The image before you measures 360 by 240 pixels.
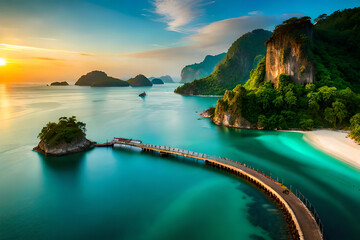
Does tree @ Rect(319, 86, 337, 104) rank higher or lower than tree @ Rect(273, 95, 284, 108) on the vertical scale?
higher

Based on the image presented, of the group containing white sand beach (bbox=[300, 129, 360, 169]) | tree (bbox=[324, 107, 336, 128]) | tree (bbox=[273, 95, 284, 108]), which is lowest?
white sand beach (bbox=[300, 129, 360, 169])

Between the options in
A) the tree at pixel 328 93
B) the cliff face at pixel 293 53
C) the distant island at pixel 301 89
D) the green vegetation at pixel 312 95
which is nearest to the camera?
the green vegetation at pixel 312 95

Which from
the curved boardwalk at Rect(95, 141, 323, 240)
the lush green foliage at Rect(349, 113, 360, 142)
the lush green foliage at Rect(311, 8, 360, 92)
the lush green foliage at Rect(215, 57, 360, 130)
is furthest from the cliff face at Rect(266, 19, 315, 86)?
the curved boardwalk at Rect(95, 141, 323, 240)

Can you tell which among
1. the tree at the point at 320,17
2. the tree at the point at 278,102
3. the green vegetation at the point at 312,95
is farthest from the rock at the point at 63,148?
the tree at the point at 320,17

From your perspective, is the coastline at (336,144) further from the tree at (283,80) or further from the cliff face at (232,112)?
the tree at (283,80)

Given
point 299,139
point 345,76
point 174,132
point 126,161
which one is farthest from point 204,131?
point 345,76

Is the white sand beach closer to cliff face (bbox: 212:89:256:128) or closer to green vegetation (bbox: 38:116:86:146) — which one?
cliff face (bbox: 212:89:256:128)

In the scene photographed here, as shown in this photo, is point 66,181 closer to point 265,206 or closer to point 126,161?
point 126,161

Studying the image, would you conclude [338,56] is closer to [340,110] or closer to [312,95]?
[312,95]
